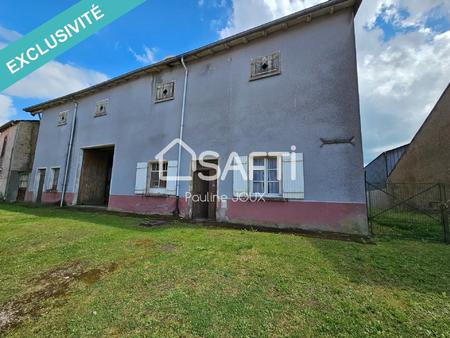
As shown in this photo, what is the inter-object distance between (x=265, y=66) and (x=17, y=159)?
17.4 metres

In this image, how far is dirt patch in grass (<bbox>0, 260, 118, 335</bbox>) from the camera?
224 cm

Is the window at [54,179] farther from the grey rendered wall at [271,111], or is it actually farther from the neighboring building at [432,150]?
the neighboring building at [432,150]

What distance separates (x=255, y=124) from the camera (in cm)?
730

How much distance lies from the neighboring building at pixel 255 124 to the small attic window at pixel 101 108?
0.09m

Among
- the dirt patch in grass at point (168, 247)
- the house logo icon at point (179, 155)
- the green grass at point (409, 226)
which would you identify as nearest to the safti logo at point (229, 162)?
the house logo icon at point (179, 155)

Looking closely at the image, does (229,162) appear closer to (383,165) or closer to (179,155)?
(179,155)

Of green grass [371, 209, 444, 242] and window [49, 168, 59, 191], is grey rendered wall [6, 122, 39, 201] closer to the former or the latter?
window [49, 168, 59, 191]

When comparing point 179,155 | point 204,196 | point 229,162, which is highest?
point 179,155

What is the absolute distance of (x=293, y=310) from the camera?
7.69 feet

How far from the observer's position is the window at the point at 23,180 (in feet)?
46.8

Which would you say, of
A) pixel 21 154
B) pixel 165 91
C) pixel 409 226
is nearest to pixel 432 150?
pixel 409 226

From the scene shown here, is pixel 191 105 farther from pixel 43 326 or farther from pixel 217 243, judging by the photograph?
pixel 43 326

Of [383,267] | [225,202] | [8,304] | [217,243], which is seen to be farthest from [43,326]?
[225,202]

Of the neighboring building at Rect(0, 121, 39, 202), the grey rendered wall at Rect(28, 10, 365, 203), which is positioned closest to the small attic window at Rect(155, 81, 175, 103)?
the grey rendered wall at Rect(28, 10, 365, 203)
